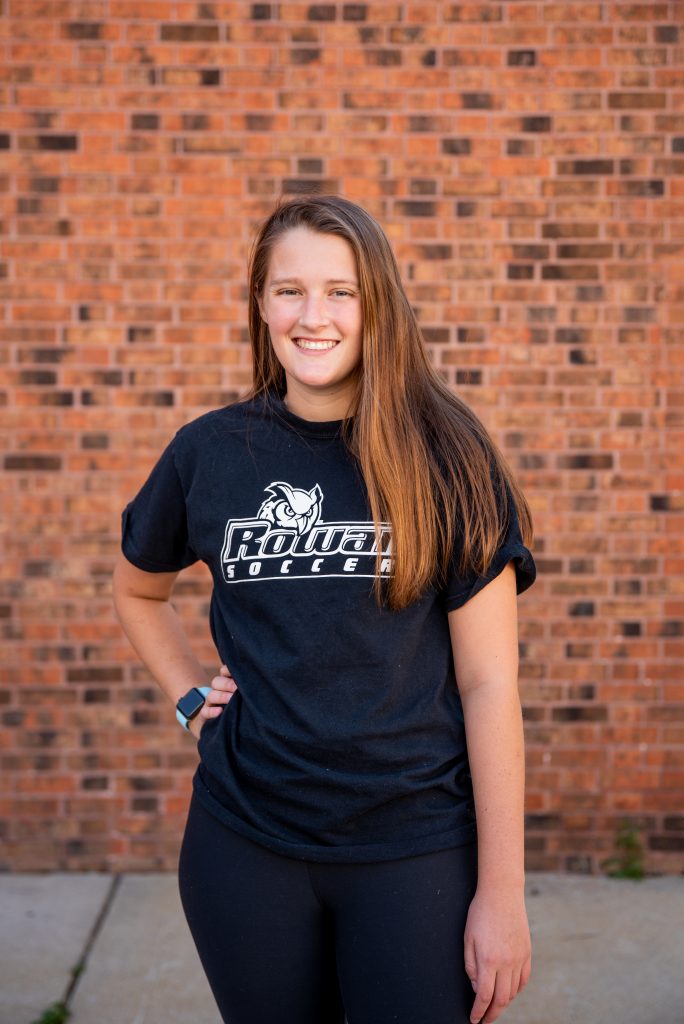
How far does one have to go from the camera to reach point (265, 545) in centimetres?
175

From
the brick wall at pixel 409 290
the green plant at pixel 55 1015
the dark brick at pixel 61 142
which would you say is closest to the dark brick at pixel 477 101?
the brick wall at pixel 409 290

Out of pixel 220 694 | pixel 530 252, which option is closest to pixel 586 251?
pixel 530 252

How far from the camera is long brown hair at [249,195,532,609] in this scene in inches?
66.3

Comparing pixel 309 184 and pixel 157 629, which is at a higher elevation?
pixel 309 184

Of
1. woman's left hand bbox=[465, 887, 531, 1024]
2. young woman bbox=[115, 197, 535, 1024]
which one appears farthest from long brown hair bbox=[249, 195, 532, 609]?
woman's left hand bbox=[465, 887, 531, 1024]

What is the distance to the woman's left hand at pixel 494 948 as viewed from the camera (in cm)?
164

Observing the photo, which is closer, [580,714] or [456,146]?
[456,146]

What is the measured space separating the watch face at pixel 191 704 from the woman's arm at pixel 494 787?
0.59m

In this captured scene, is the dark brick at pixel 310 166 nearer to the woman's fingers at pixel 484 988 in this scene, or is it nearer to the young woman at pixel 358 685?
the young woman at pixel 358 685

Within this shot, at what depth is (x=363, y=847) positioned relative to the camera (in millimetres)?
1650

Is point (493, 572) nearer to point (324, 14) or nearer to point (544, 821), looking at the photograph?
point (544, 821)

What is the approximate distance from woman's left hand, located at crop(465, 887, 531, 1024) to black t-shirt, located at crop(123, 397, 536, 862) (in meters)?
0.11

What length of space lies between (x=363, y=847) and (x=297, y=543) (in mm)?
493

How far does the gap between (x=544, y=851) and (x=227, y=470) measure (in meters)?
2.55
